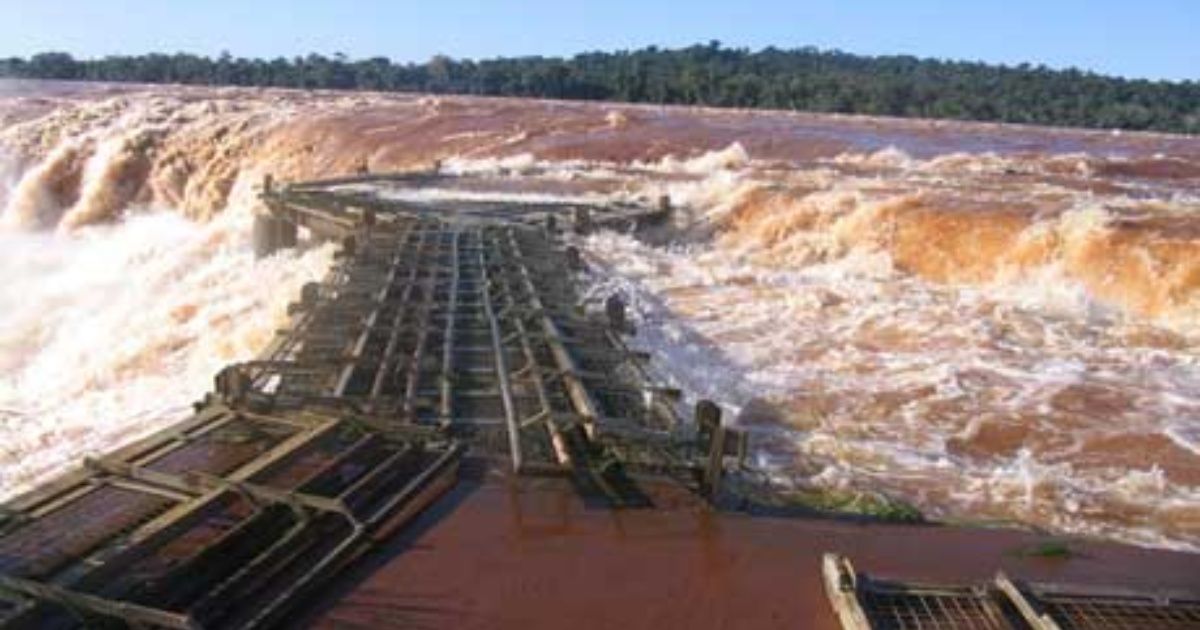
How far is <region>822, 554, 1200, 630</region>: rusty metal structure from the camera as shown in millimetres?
5641

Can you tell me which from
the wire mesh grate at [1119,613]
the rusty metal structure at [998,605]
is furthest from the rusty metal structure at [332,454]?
the wire mesh grate at [1119,613]

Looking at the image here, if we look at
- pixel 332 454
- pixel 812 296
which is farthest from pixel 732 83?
pixel 332 454

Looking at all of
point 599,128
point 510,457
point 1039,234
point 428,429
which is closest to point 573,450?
point 510,457

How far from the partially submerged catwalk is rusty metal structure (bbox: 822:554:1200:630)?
24 millimetres

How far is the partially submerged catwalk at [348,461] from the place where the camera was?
5.60 meters

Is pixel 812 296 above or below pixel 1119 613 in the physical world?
below

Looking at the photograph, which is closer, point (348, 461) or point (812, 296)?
point (348, 461)

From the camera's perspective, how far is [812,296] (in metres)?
16.5

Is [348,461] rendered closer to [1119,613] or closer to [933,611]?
[933,611]

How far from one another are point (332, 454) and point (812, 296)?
396 inches

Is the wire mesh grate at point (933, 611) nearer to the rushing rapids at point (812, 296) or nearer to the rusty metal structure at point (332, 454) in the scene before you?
the rusty metal structure at point (332, 454)

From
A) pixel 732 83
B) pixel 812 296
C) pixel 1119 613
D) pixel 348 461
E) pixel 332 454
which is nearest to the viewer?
pixel 1119 613

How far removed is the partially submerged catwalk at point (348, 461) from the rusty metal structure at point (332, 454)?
1 centimetres

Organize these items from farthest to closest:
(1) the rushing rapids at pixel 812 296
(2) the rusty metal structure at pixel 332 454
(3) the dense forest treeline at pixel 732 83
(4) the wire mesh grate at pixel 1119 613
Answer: (3) the dense forest treeline at pixel 732 83, (1) the rushing rapids at pixel 812 296, (4) the wire mesh grate at pixel 1119 613, (2) the rusty metal structure at pixel 332 454
